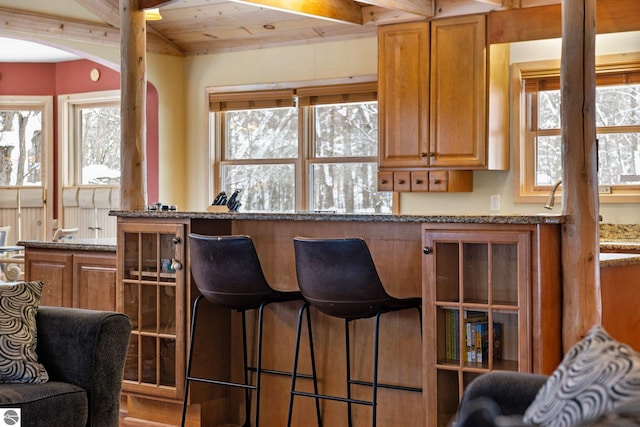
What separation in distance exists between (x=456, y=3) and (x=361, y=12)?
69 centimetres

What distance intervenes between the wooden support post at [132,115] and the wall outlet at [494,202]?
2.55 m

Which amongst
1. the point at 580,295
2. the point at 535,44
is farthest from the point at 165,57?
the point at 580,295

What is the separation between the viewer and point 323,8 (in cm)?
548

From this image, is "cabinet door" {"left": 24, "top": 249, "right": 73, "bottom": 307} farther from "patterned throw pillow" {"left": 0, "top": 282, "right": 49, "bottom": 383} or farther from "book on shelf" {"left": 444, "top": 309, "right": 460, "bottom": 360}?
"book on shelf" {"left": 444, "top": 309, "right": 460, "bottom": 360}

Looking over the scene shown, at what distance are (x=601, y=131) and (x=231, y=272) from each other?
3.12m

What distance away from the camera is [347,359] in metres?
3.92

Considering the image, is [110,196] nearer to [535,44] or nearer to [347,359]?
[535,44]

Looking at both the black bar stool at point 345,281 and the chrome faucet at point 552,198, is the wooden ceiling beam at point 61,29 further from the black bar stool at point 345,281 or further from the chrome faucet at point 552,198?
the black bar stool at point 345,281

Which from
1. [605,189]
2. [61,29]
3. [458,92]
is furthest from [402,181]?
[61,29]

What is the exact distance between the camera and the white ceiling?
822 cm

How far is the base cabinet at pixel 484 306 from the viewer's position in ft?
11.0

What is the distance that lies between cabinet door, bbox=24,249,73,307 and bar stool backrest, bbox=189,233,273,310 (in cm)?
150

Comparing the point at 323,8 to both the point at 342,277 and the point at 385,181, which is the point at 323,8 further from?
the point at 342,277

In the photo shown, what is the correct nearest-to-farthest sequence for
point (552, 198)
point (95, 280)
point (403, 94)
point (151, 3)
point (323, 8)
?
point (151, 3) → point (95, 280) → point (552, 198) → point (323, 8) → point (403, 94)
